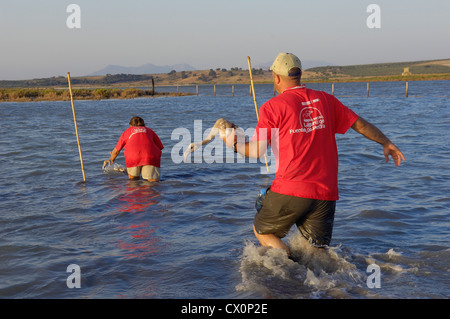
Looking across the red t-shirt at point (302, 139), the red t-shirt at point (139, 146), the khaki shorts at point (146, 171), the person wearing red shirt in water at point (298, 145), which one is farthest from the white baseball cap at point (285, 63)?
the khaki shorts at point (146, 171)

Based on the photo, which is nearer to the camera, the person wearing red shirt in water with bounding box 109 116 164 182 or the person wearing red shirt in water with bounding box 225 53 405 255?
the person wearing red shirt in water with bounding box 225 53 405 255

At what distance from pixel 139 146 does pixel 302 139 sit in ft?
24.2

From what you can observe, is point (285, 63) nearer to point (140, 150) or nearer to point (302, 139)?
point (302, 139)

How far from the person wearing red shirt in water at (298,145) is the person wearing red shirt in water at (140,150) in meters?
6.95

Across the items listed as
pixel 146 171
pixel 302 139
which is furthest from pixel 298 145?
pixel 146 171

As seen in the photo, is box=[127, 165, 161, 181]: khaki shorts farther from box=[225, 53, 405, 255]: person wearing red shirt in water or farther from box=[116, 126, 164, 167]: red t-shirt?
box=[225, 53, 405, 255]: person wearing red shirt in water

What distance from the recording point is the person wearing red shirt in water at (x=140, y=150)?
11.3m

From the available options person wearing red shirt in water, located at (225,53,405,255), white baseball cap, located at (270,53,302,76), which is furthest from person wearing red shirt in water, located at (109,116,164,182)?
white baseball cap, located at (270,53,302,76)

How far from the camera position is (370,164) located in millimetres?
13898

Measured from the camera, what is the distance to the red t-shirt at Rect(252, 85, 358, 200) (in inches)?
173

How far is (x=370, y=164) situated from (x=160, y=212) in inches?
288

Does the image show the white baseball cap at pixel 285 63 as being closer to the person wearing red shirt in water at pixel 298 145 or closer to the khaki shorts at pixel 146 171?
the person wearing red shirt in water at pixel 298 145

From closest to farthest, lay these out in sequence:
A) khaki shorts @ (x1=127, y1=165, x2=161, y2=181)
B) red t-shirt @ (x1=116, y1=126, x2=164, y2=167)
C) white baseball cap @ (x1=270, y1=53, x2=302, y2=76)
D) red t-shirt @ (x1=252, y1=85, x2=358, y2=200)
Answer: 1. red t-shirt @ (x1=252, y1=85, x2=358, y2=200)
2. white baseball cap @ (x1=270, y1=53, x2=302, y2=76)
3. red t-shirt @ (x1=116, y1=126, x2=164, y2=167)
4. khaki shorts @ (x1=127, y1=165, x2=161, y2=181)
